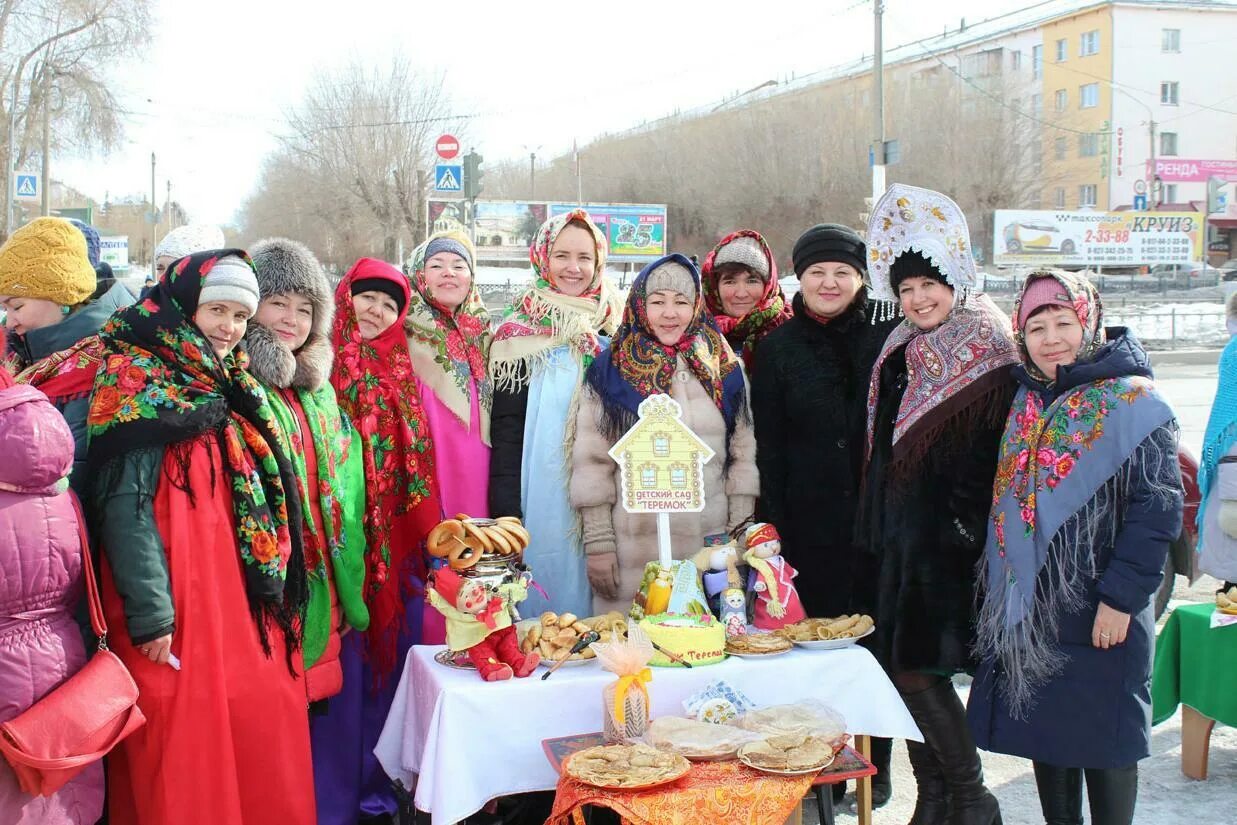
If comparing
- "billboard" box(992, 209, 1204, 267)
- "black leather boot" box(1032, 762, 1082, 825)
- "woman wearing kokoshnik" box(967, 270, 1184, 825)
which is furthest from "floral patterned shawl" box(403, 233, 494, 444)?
"billboard" box(992, 209, 1204, 267)

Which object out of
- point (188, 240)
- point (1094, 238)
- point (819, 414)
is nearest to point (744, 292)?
point (819, 414)

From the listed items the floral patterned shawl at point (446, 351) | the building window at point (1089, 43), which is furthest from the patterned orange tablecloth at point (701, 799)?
the building window at point (1089, 43)

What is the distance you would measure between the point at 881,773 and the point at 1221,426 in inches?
78.9

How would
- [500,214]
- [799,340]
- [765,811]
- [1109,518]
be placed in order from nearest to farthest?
[765,811], [1109,518], [799,340], [500,214]

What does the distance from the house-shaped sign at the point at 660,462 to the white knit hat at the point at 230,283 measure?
116 cm

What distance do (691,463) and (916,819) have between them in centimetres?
143

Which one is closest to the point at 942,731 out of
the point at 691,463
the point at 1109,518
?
the point at 1109,518

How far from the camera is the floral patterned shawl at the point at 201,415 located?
2705mm

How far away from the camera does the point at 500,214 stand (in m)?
34.3

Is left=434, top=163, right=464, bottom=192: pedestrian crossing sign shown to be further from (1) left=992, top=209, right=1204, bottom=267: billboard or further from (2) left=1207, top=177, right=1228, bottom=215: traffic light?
(2) left=1207, top=177, right=1228, bottom=215: traffic light

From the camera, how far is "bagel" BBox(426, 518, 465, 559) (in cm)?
293

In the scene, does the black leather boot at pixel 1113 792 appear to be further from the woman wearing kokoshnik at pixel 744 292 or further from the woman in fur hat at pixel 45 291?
the woman in fur hat at pixel 45 291

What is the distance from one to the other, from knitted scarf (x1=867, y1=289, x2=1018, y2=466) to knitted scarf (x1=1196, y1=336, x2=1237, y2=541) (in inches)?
59.0

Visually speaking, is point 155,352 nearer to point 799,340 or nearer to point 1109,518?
point 799,340
